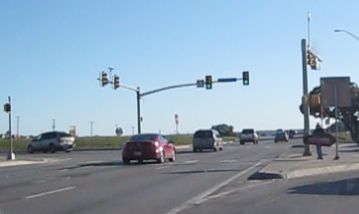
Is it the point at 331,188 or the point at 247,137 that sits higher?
the point at 247,137

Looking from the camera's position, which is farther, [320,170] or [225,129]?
[225,129]

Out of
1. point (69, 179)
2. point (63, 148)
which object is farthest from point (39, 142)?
point (69, 179)

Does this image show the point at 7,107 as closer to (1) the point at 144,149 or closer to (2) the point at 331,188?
(1) the point at 144,149

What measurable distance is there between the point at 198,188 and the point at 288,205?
17.3 feet

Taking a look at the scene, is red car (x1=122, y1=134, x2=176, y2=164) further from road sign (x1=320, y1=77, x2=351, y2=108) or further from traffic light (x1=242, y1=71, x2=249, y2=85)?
traffic light (x1=242, y1=71, x2=249, y2=85)

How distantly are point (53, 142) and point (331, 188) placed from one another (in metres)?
50.8

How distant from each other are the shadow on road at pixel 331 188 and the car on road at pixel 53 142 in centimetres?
4828

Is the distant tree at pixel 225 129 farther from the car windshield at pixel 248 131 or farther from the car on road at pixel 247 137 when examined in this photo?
the car on road at pixel 247 137

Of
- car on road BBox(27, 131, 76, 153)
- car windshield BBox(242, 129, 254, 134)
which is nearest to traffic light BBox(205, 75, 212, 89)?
car on road BBox(27, 131, 76, 153)

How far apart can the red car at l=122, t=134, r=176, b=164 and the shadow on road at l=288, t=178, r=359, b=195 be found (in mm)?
15733

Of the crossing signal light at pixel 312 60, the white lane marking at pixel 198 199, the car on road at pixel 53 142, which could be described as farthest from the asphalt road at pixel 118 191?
the car on road at pixel 53 142

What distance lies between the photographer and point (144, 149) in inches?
1484

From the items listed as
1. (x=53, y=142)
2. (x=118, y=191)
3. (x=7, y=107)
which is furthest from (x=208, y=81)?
(x=118, y=191)

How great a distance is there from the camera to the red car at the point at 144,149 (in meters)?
37.7
